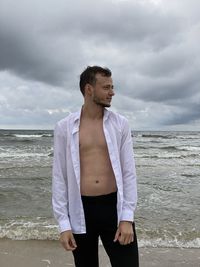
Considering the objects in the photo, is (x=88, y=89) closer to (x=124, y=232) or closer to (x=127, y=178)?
(x=127, y=178)

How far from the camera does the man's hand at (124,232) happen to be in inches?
101

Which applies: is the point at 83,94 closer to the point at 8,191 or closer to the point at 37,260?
the point at 37,260

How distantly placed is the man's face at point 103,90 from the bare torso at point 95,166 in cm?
20

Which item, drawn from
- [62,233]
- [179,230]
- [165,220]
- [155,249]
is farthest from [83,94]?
[165,220]

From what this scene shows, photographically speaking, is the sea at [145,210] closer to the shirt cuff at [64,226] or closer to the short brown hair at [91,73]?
the shirt cuff at [64,226]

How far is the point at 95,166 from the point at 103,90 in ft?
1.67

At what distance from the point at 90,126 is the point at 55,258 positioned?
3421mm

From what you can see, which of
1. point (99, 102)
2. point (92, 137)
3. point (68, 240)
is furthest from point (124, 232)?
point (99, 102)

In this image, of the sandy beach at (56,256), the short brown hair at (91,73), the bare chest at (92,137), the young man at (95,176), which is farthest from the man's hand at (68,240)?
the sandy beach at (56,256)

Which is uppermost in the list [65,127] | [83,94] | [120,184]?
[83,94]

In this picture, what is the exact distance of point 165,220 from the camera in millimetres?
8086

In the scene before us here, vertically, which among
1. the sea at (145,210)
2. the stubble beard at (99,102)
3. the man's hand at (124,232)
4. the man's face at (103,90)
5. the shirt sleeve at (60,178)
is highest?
the man's face at (103,90)

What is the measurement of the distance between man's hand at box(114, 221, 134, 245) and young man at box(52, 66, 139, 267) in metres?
0.03

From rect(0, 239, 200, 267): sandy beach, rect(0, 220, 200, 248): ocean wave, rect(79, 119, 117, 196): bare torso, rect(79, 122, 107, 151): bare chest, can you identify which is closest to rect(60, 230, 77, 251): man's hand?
rect(79, 119, 117, 196): bare torso
